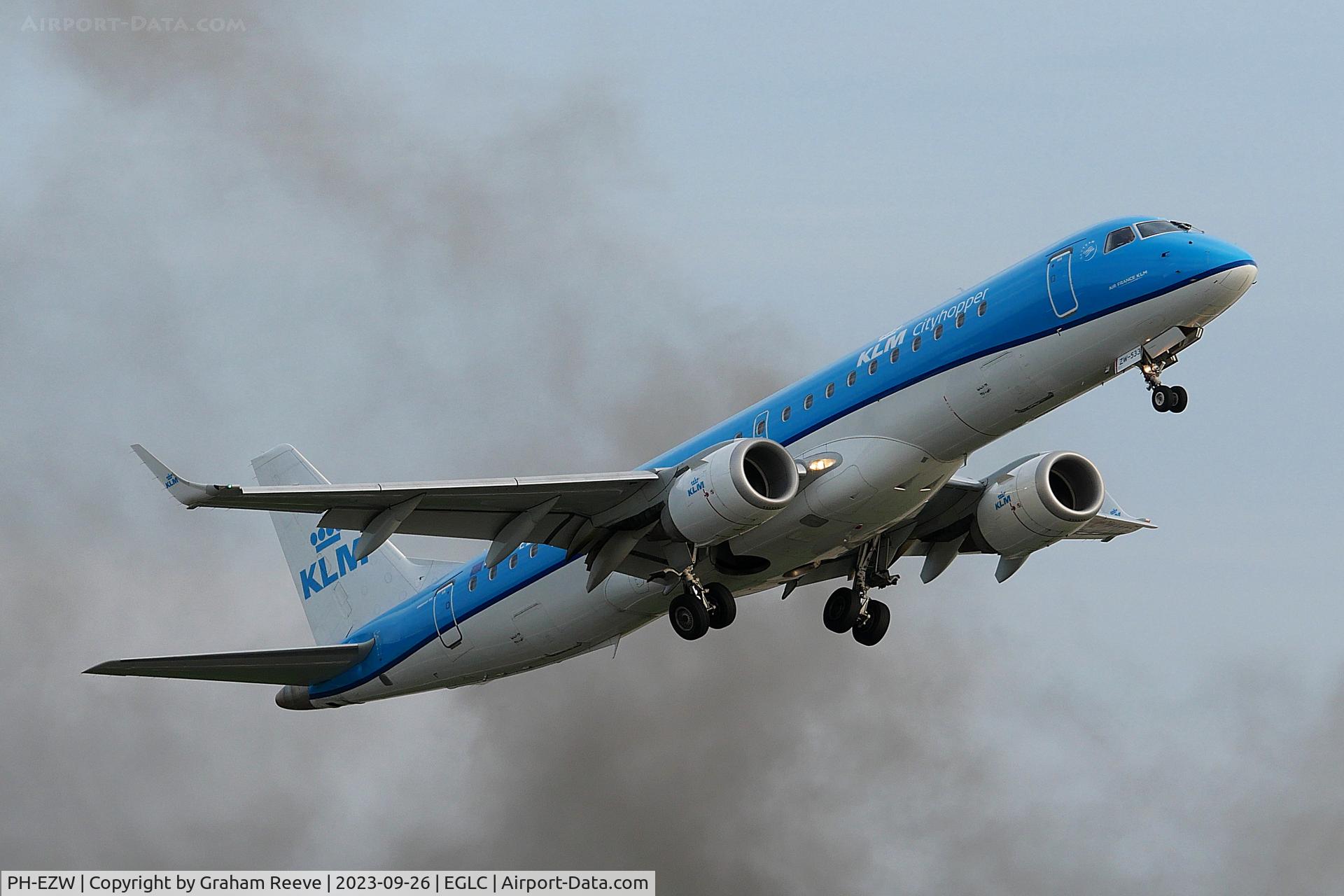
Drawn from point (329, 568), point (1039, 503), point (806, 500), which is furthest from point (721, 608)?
point (329, 568)

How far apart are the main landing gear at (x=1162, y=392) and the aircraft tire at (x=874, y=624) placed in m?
9.49

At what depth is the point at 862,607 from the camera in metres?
33.3

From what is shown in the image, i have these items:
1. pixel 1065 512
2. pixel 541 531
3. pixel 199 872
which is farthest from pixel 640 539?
pixel 199 872

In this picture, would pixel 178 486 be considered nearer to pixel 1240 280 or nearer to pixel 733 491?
pixel 733 491

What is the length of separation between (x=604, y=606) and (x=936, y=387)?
7.75m

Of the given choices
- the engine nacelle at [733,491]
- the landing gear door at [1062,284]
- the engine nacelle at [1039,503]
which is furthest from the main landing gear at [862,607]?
the landing gear door at [1062,284]

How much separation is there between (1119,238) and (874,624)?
10594mm

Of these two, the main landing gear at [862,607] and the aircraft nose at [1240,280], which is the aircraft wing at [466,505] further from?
the aircraft nose at [1240,280]

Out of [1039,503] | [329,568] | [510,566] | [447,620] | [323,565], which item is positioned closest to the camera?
[1039,503]

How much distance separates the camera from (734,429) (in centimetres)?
2994

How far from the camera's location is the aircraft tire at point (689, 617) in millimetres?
29078

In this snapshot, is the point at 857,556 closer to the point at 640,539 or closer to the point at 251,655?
the point at 640,539

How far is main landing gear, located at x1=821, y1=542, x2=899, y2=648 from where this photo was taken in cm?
3325

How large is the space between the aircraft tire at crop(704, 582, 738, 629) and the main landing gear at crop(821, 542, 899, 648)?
422cm
